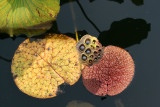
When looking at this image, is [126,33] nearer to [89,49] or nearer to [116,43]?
[116,43]

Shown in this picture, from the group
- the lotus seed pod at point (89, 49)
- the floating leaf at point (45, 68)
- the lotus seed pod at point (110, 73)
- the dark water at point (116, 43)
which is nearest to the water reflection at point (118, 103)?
the dark water at point (116, 43)

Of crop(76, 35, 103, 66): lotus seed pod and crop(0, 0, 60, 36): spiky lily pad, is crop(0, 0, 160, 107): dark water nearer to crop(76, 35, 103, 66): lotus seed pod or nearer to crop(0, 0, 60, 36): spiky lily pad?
crop(0, 0, 60, 36): spiky lily pad

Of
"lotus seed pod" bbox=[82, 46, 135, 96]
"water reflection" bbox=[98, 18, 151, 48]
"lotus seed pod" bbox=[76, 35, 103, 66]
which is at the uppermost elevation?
"lotus seed pod" bbox=[76, 35, 103, 66]

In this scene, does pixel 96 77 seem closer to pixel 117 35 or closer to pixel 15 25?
pixel 117 35

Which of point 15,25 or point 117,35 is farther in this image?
point 117,35

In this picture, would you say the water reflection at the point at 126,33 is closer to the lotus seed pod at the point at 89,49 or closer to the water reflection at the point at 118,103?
the lotus seed pod at the point at 89,49

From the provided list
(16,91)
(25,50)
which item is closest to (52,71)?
(25,50)

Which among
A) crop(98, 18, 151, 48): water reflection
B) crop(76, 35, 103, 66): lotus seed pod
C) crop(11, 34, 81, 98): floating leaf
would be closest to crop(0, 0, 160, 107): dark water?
crop(98, 18, 151, 48): water reflection
